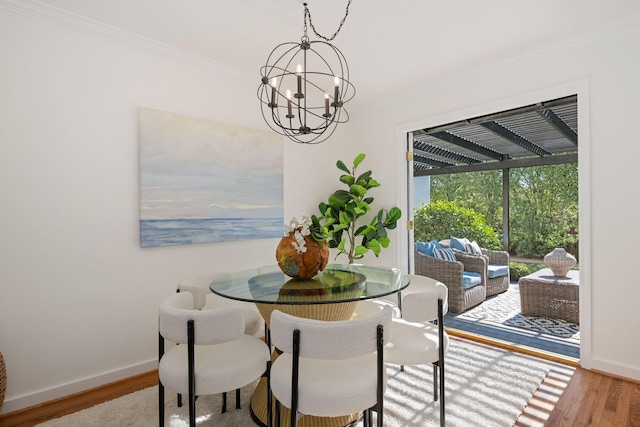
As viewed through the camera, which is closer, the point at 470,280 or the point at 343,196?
the point at 343,196

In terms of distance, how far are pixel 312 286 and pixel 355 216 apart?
218cm

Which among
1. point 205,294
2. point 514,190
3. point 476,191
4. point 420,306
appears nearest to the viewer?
point 420,306

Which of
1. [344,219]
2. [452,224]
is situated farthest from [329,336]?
[452,224]

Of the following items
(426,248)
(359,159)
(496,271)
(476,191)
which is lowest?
(496,271)

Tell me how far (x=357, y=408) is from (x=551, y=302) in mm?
3678

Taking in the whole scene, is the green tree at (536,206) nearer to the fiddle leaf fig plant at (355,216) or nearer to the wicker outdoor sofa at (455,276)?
the wicker outdoor sofa at (455,276)

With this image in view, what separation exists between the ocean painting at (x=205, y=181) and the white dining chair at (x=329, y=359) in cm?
179

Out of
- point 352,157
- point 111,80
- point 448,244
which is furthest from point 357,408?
point 448,244

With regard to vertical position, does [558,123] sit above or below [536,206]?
above

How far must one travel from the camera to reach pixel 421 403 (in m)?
2.24

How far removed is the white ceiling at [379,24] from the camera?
2309mm

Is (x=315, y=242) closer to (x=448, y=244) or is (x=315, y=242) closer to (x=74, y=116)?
(x=74, y=116)

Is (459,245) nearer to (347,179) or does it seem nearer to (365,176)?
(365,176)

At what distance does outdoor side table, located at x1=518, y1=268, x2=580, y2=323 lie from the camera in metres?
3.95
